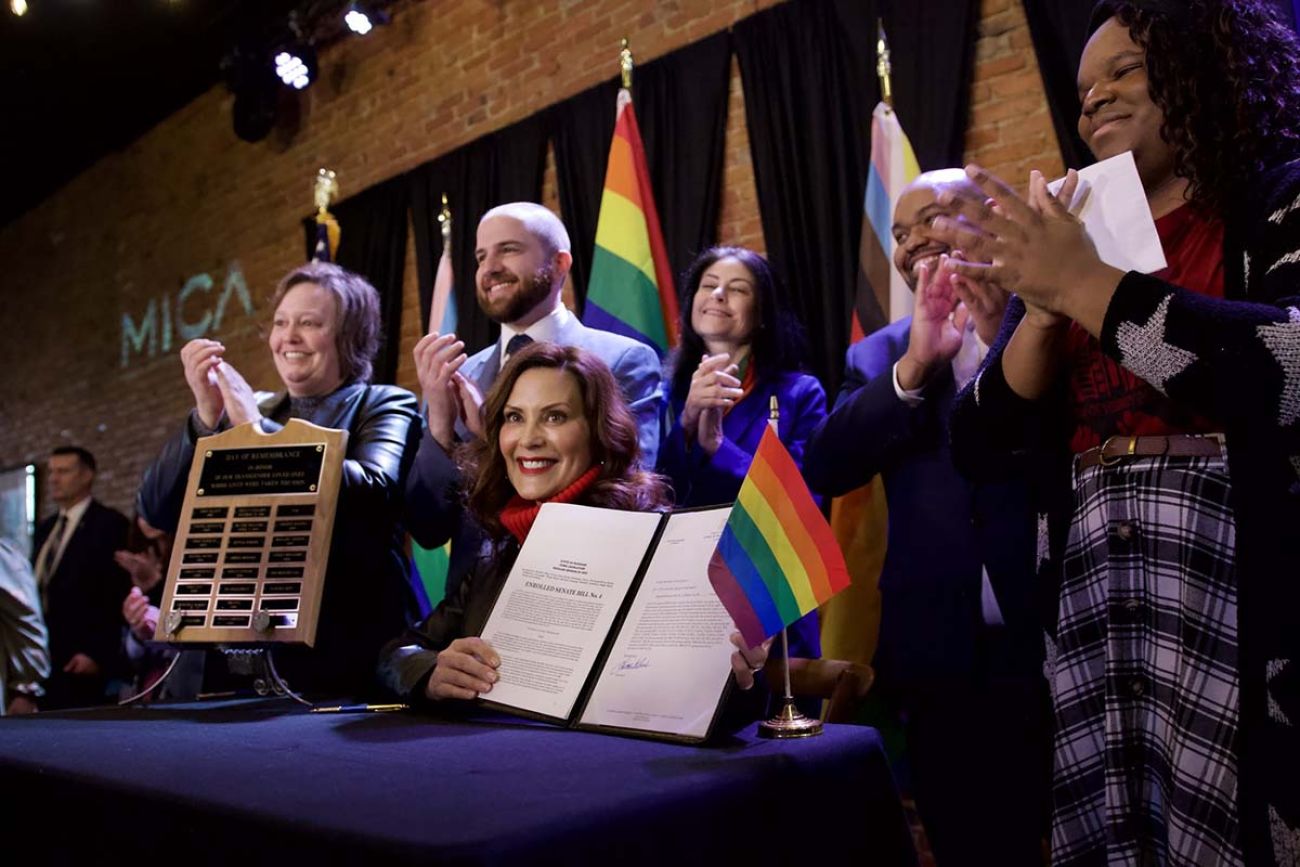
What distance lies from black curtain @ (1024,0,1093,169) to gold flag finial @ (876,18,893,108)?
1.66 ft

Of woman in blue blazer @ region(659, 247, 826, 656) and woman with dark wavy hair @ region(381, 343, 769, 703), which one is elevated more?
woman in blue blazer @ region(659, 247, 826, 656)

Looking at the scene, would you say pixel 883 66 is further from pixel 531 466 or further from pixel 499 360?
pixel 531 466

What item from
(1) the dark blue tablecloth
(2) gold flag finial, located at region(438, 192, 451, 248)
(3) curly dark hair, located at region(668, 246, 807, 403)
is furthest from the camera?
(2) gold flag finial, located at region(438, 192, 451, 248)

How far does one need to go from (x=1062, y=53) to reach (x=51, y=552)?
547 cm

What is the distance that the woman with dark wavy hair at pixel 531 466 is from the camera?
6.40 ft

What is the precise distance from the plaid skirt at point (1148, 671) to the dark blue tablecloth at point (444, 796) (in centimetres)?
29

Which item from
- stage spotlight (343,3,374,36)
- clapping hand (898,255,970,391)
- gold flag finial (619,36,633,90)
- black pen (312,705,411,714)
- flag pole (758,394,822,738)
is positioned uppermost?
stage spotlight (343,3,374,36)

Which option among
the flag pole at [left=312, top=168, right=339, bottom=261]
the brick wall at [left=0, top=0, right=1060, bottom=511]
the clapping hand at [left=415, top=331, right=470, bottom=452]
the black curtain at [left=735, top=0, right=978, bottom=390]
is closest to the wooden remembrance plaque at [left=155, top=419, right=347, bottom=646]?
the clapping hand at [left=415, top=331, right=470, bottom=452]

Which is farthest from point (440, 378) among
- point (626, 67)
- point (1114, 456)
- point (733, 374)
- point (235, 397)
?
point (626, 67)

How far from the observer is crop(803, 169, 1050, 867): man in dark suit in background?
2.24m

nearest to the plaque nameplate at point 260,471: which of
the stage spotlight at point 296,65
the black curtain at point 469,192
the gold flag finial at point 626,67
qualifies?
the gold flag finial at point 626,67

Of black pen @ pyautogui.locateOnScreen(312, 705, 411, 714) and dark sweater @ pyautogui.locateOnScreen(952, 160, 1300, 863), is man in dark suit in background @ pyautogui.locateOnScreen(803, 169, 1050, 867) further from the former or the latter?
black pen @ pyautogui.locateOnScreen(312, 705, 411, 714)

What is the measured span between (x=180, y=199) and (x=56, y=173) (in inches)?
76.6

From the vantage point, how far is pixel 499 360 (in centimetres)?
311
